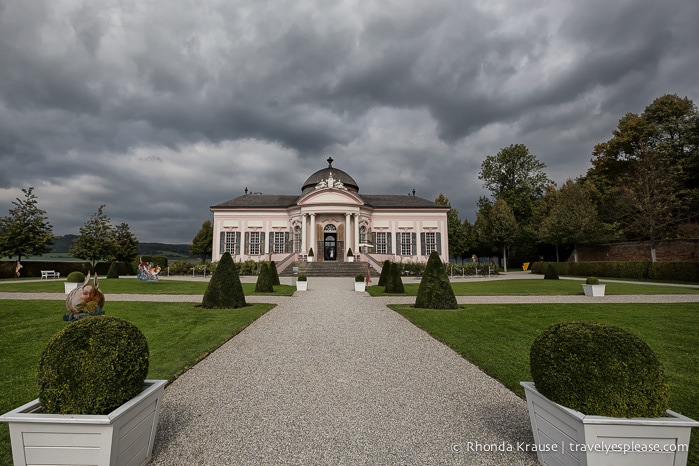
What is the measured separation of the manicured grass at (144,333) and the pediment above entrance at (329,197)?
25163 mm

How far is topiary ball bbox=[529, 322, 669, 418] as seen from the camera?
2.57 m

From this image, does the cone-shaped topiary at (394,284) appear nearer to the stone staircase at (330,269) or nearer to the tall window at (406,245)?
the stone staircase at (330,269)

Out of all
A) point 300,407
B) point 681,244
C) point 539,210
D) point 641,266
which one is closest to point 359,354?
point 300,407

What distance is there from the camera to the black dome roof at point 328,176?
43.6 metres

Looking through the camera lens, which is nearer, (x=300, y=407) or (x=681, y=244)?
(x=300, y=407)

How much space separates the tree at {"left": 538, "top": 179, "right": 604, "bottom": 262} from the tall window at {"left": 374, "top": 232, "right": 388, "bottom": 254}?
16.9 metres

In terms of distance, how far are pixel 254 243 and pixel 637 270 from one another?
36084 mm

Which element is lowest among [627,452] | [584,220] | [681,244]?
[627,452]

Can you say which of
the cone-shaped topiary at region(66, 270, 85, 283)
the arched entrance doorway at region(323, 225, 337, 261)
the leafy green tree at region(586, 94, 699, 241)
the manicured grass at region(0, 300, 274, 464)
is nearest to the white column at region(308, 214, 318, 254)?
the arched entrance doorway at region(323, 225, 337, 261)

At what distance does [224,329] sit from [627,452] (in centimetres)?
811

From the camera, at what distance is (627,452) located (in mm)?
2479

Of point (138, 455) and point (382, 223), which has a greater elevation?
point (382, 223)

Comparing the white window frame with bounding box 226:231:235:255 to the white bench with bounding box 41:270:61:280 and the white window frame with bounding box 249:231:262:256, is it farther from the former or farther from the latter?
the white bench with bounding box 41:270:61:280

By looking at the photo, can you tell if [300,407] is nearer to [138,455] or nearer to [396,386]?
[396,386]
